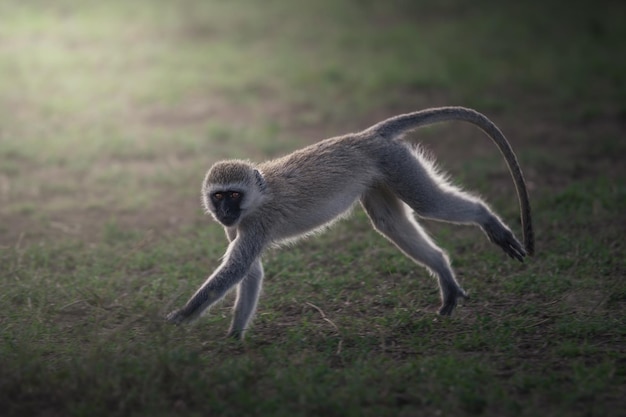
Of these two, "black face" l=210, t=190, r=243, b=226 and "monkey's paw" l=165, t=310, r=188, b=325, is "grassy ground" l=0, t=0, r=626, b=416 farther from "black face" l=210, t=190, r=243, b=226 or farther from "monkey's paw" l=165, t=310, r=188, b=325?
"black face" l=210, t=190, r=243, b=226

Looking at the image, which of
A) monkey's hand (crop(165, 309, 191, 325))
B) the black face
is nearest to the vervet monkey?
the black face

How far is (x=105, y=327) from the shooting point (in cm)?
589

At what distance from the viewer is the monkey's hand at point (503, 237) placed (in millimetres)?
6129

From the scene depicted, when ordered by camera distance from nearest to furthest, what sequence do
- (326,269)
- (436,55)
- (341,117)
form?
(326,269), (341,117), (436,55)

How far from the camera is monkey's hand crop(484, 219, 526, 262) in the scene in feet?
20.1

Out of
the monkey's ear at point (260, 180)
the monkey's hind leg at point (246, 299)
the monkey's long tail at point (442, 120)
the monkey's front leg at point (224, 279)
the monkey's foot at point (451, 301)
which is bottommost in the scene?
Result: the monkey's foot at point (451, 301)

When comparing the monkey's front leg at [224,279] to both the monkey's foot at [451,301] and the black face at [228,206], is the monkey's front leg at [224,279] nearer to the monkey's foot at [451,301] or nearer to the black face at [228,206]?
the black face at [228,206]

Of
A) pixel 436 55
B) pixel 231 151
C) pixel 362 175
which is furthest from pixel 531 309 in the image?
pixel 436 55

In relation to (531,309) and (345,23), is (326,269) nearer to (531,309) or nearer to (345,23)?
(531,309)

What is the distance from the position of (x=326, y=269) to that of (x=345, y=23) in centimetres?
1067

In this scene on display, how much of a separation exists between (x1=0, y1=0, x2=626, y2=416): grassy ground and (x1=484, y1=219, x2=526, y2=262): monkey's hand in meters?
0.40

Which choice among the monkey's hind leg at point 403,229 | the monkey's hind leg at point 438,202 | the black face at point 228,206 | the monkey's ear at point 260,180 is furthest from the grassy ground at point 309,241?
the monkey's ear at point 260,180

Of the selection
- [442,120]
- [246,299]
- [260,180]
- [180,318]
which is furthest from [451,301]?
[180,318]

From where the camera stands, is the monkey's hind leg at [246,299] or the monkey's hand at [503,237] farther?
the monkey's hand at [503,237]
